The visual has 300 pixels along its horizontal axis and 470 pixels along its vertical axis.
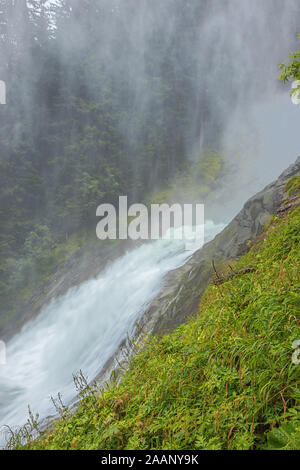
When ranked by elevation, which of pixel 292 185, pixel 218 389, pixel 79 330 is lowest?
pixel 79 330

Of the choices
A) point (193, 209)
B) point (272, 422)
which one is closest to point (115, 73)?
point (193, 209)

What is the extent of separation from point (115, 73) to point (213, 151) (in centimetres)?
1012

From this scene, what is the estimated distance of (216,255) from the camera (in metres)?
6.57

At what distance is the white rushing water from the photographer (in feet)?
26.1

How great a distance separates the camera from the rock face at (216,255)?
5.88 m

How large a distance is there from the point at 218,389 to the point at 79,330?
9277mm

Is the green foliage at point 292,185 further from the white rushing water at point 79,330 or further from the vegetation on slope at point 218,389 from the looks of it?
the white rushing water at point 79,330

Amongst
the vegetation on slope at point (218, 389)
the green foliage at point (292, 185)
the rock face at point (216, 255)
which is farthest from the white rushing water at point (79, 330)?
the vegetation on slope at point (218, 389)

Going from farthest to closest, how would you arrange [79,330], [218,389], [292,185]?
[79,330] < [292,185] < [218,389]

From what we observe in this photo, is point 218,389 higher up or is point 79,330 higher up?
point 218,389

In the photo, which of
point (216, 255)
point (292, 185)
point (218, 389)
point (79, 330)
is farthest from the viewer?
point (79, 330)

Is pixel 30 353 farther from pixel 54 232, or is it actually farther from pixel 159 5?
pixel 159 5

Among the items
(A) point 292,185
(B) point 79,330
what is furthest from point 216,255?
(B) point 79,330

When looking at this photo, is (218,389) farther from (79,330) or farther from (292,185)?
(79,330)
